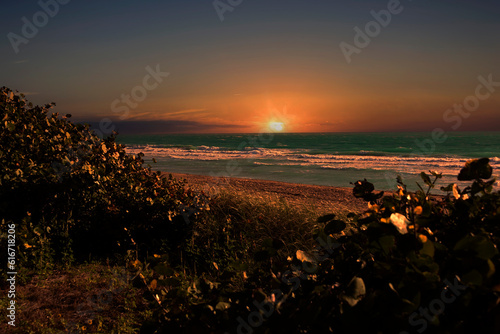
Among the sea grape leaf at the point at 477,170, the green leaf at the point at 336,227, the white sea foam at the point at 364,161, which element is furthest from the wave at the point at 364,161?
the green leaf at the point at 336,227

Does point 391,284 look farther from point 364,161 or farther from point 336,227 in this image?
point 364,161

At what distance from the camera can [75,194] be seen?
533 centimetres

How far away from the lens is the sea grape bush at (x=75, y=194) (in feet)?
16.6

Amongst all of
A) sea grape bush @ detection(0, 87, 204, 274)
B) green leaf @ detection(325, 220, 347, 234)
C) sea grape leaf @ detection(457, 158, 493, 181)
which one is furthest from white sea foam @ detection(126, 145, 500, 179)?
green leaf @ detection(325, 220, 347, 234)

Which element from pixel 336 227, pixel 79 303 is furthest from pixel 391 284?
pixel 79 303

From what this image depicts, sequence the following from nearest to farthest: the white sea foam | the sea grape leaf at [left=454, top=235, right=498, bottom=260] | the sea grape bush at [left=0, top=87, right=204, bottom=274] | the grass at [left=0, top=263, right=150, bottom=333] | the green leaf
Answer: the sea grape leaf at [left=454, top=235, right=498, bottom=260]
the green leaf
the grass at [left=0, top=263, right=150, bottom=333]
the sea grape bush at [left=0, top=87, right=204, bottom=274]
the white sea foam

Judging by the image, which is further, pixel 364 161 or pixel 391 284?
pixel 364 161

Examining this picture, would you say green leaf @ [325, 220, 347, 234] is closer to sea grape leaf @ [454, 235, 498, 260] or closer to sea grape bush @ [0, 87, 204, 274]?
sea grape leaf @ [454, 235, 498, 260]

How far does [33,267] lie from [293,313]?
15.5ft

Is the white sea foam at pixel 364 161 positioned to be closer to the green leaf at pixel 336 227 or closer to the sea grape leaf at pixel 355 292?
the green leaf at pixel 336 227

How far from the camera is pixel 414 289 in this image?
3.40ft

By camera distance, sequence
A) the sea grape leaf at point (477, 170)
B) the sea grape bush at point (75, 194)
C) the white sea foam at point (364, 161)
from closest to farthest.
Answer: the sea grape leaf at point (477, 170)
the sea grape bush at point (75, 194)
the white sea foam at point (364, 161)

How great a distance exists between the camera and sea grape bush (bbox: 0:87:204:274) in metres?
5.07

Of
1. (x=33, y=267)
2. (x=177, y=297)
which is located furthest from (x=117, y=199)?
(x=177, y=297)
